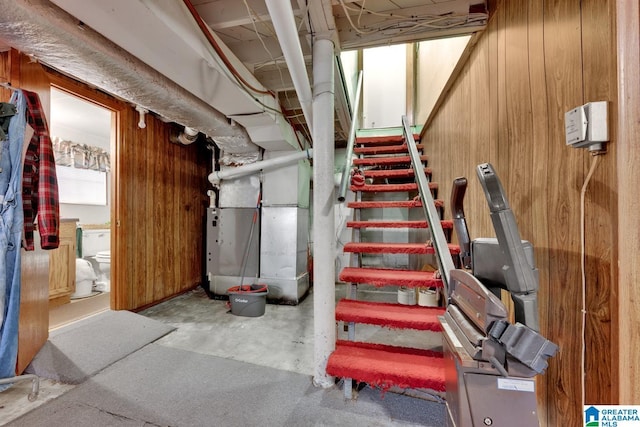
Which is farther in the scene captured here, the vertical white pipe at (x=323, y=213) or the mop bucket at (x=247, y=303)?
the mop bucket at (x=247, y=303)

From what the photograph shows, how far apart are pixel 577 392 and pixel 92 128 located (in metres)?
5.84

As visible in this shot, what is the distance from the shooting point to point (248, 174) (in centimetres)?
342

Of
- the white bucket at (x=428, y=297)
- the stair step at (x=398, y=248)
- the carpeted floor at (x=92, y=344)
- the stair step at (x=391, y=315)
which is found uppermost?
the stair step at (x=398, y=248)

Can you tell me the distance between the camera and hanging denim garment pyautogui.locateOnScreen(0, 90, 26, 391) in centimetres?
149

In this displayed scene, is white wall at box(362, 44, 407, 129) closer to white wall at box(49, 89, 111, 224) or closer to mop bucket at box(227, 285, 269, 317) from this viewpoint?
mop bucket at box(227, 285, 269, 317)

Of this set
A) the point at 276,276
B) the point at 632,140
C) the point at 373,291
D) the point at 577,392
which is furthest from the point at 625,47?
the point at 276,276

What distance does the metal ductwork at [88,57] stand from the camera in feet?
3.62

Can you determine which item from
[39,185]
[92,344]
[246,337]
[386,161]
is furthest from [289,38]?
[92,344]

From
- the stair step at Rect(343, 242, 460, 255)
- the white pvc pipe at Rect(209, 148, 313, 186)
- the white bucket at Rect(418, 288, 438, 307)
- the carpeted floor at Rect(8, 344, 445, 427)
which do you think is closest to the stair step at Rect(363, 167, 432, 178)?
the white pvc pipe at Rect(209, 148, 313, 186)

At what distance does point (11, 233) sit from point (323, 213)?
190cm

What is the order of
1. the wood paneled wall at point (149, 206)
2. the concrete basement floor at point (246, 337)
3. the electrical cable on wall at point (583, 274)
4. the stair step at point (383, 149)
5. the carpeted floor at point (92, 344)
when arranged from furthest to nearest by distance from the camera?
the stair step at point (383, 149) < the wood paneled wall at point (149, 206) < the carpeted floor at point (92, 344) < the concrete basement floor at point (246, 337) < the electrical cable on wall at point (583, 274)

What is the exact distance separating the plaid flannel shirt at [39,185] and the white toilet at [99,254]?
2475mm

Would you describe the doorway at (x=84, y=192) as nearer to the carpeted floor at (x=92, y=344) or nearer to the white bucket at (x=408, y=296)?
the carpeted floor at (x=92, y=344)

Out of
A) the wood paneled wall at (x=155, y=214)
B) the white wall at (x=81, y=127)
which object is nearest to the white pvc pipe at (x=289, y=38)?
the wood paneled wall at (x=155, y=214)
